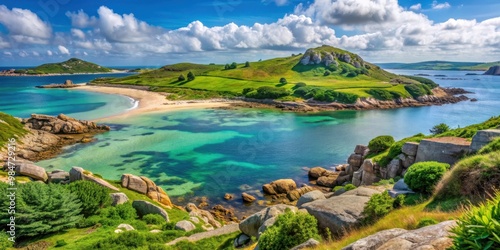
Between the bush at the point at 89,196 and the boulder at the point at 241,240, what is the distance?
1187 centimetres

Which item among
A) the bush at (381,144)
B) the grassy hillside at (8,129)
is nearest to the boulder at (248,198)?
the bush at (381,144)

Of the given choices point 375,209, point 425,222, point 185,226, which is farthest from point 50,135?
point 425,222

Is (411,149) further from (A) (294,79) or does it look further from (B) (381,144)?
(A) (294,79)

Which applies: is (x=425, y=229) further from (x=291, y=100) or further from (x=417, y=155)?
(x=291, y=100)

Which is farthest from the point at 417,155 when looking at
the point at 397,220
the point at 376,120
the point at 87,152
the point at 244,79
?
the point at 244,79

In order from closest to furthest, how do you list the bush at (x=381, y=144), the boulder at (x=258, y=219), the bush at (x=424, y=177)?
the bush at (x=424, y=177)
the boulder at (x=258, y=219)
the bush at (x=381, y=144)

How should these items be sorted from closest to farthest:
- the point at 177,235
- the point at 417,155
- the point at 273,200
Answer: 1. the point at 177,235
2. the point at 417,155
3. the point at 273,200

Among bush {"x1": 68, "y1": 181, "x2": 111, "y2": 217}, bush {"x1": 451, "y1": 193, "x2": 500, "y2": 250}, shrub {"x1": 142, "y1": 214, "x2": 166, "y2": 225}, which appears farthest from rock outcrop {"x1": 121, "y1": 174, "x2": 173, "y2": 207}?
bush {"x1": 451, "y1": 193, "x2": 500, "y2": 250}

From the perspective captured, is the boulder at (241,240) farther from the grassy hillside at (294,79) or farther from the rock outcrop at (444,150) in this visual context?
the grassy hillside at (294,79)

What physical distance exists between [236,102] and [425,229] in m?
110

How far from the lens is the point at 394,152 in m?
30.7

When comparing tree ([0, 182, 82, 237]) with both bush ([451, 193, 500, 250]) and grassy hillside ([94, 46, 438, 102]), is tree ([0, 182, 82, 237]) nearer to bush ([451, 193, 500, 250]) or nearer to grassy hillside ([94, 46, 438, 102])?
bush ([451, 193, 500, 250])

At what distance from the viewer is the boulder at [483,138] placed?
63.7 ft

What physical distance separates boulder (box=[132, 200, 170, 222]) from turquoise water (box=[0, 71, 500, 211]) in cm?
866
